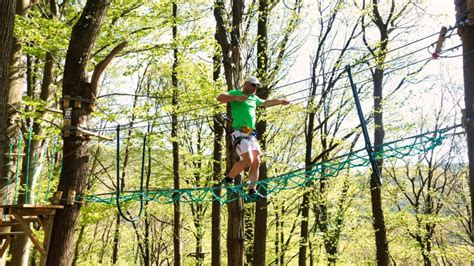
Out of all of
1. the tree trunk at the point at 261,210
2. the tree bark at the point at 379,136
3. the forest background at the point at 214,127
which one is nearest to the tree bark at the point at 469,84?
the forest background at the point at 214,127

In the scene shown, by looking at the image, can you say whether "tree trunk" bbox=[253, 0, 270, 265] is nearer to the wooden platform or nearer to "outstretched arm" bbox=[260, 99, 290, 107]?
"outstretched arm" bbox=[260, 99, 290, 107]

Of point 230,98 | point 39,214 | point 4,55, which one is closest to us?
point 4,55

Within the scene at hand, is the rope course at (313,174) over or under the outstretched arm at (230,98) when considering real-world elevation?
under

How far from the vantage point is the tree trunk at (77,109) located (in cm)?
530

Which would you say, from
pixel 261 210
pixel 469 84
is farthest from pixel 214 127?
pixel 469 84

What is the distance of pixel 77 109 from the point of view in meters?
5.50

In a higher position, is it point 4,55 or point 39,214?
point 4,55

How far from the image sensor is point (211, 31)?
8.29 m

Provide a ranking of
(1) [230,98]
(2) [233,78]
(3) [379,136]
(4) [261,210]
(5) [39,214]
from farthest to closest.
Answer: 1. (3) [379,136]
2. (4) [261,210]
3. (2) [233,78]
4. (5) [39,214]
5. (1) [230,98]

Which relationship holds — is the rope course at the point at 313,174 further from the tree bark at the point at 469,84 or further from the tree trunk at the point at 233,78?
the tree bark at the point at 469,84

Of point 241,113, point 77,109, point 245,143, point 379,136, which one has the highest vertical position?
point 379,136

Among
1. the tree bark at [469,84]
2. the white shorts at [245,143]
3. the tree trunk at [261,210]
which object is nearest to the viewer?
the tree bark at [469,84]

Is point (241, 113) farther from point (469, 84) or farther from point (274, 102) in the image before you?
point (469, 84)

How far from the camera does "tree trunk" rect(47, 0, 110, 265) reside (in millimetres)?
5297
